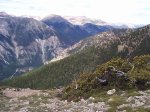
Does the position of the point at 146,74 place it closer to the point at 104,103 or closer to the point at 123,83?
the point at 123,83

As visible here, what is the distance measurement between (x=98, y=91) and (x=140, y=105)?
21.1 meters

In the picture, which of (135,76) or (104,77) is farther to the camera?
(104,77)

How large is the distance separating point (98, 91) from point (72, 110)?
60.5 ft

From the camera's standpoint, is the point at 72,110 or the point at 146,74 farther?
the point at 146,74

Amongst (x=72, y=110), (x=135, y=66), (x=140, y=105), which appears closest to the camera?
(x=140, y=105)

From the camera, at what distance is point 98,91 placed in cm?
6538

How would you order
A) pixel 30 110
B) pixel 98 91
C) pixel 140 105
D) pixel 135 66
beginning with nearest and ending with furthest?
1. pixel 140 105
2. pixel 30 110
3. pixel 98 91
4. pixel 135 66

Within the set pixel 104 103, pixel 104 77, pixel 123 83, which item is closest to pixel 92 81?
pixel 104 77

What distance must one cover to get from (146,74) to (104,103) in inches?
675

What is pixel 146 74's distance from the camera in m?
64.4

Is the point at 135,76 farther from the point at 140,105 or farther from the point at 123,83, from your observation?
the point at 140,105

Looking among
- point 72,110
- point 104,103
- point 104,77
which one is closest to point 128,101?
point 104,103

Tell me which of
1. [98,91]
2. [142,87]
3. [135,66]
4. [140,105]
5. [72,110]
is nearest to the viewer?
[140,105]

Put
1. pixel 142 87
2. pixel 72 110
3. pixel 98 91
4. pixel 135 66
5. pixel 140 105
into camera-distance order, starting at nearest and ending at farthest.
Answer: pixel 140 105 → pixel 72 110 → pixel 142 87 → pixel 98 91 → pixel 135 66
